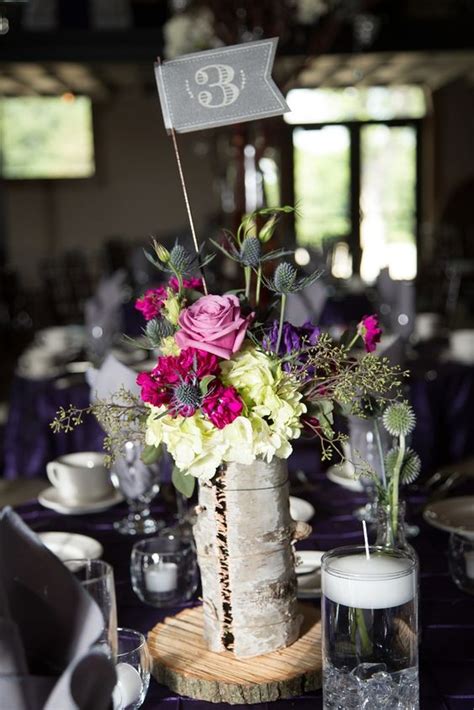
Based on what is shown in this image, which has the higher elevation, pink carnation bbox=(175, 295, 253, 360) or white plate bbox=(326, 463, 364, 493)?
pink carnation bbox=(175, 295, 253, 360)

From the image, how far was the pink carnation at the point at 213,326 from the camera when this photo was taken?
1057mm

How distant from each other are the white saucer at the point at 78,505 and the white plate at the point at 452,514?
609 mm

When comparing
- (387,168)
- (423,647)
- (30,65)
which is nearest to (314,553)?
(423,647)

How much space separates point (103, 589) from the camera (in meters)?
1.04

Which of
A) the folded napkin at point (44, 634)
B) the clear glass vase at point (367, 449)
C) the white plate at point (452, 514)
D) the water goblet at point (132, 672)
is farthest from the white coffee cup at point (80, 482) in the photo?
the folded napkin at point (44, 634)

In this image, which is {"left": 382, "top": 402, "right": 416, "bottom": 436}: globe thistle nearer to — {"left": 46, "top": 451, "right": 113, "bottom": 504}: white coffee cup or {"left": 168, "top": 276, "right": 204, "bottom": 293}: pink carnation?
{"left": 168, "top": 276, "right": 204, "bottom": 293}: pink carnation

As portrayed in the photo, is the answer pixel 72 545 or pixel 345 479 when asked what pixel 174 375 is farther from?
pixel 345 479

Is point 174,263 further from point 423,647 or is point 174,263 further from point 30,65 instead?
point 30,65

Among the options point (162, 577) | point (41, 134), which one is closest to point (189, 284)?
point (162, 577)

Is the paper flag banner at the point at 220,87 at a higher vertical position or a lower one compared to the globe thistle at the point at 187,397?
higher

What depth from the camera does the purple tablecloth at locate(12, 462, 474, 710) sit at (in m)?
1.10

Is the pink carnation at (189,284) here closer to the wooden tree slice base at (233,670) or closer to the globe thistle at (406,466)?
the globe thistle at (406,466)

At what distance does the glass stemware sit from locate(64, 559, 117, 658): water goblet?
0.57 m

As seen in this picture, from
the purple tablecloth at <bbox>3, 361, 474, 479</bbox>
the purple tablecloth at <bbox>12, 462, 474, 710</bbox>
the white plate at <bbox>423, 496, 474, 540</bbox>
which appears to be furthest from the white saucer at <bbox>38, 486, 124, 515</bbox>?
the purple tablecloth at <bbox>3, 361, 474, 479</bbox>
